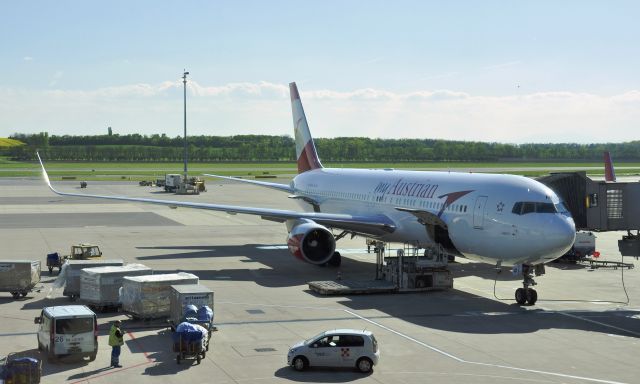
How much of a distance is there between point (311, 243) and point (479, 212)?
32.5 feet

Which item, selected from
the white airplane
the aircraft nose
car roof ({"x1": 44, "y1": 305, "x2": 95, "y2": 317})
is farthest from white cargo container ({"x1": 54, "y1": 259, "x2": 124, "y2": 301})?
the aircraft nose

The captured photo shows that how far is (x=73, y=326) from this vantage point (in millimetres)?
23812

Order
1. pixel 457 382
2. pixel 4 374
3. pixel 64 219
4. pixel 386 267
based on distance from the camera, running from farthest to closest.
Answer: pixel 64 219
pixel 386 267
pixel 457 382
pixel 4 374

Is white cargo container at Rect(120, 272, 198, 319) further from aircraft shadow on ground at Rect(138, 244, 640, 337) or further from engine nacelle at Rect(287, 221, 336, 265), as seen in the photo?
engine nacelle at Rect(287, 221, 336, 265)

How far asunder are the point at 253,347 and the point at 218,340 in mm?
1596

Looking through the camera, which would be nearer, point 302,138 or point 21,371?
point 21,371

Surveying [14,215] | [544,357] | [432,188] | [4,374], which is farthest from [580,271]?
[14,215]

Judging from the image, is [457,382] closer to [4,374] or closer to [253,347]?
[253,347]

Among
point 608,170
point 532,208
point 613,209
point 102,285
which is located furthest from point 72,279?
point 608,170

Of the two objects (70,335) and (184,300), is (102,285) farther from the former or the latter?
(70,335)

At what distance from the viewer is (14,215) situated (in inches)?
2928

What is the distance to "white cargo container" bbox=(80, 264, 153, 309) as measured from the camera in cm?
3142

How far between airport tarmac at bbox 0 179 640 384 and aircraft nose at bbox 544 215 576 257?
2612 millimetres

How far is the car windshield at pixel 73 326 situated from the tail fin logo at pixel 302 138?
37276 mm
